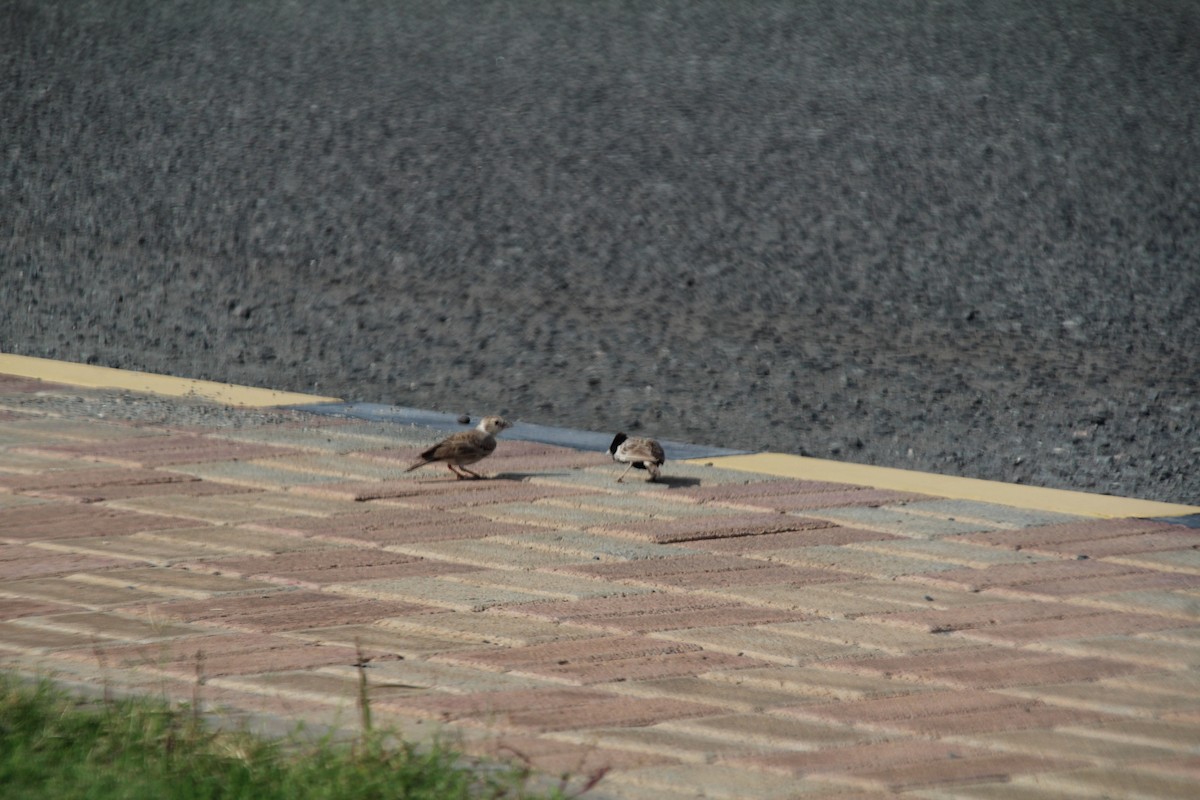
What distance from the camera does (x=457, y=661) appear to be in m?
3.60

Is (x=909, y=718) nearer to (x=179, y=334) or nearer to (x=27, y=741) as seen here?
(x=27, y=741)

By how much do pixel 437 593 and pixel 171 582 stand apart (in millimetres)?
652

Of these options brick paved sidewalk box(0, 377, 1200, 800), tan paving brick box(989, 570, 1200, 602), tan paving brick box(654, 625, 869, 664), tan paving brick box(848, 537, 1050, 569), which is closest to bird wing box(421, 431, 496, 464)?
brick paved sidewalk box(0, 377, 1200, 800)

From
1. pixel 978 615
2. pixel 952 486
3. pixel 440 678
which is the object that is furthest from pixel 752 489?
pixel 440 678

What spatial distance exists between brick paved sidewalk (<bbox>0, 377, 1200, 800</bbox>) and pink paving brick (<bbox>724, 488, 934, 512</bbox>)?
1 centimetres

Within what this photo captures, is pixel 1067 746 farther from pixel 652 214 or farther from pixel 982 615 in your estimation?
pixel 652 214

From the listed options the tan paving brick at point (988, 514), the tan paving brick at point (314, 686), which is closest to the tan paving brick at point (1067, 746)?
the tan paving brick at point (314, 686)

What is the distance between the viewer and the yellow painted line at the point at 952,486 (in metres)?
5.18

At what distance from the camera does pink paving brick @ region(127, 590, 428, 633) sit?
3.81 metres

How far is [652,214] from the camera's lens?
1012cm

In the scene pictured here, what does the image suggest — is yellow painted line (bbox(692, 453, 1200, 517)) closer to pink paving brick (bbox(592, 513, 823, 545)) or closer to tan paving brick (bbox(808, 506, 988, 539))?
tan paving brick (bbox(808, 506, 988, 539))

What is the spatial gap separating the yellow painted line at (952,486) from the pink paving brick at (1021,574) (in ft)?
2.00

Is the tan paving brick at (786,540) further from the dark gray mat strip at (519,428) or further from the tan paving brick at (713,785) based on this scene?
the tan paving brick at (713,785)

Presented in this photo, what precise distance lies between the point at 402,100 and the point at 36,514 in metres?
8.42
